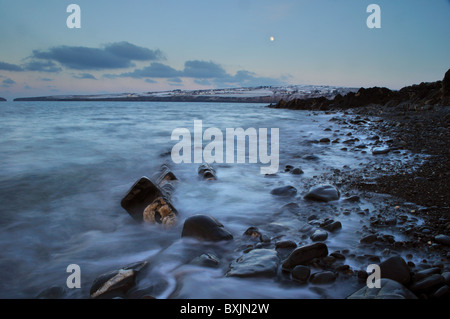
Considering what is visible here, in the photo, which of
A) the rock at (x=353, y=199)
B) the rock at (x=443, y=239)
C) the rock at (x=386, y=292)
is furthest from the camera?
the rock at (x=353, y=199)

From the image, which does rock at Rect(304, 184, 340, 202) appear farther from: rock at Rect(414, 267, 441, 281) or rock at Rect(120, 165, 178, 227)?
rock at Rect(120, 165, 178, 227)

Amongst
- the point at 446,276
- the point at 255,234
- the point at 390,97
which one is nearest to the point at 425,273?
the point at 446,276

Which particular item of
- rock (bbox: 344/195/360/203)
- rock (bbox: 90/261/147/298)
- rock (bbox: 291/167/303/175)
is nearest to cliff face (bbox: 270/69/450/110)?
rock (bbox: 291/167/303/175)

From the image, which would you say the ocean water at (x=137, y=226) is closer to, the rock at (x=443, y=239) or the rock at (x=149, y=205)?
the rock at (x=149, y=205)

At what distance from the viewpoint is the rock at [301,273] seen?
61.2 inches

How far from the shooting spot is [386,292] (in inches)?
50.0

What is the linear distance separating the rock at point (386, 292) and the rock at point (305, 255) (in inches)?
13.9

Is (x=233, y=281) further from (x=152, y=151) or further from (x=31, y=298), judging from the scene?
(x=152, y=151)

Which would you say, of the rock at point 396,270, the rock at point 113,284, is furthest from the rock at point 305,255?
the rock at point 113,284

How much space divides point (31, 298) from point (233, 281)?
50.0 inches

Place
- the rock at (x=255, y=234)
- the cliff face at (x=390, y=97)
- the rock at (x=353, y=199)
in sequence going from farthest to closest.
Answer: the cliff face at (x=390, y=97)
the rock at (x=353, y=199)
the rock at (x=255, y=234)

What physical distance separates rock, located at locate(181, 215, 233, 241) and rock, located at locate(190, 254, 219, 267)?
257mm

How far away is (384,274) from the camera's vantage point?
4.76 ft

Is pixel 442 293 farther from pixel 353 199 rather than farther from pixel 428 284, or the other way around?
pixel 353 199
